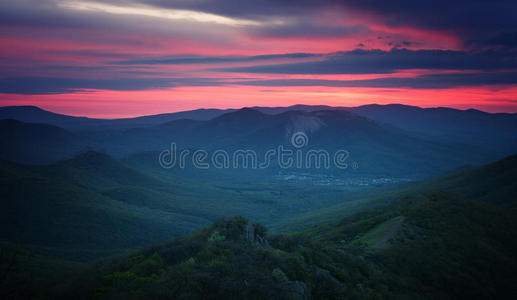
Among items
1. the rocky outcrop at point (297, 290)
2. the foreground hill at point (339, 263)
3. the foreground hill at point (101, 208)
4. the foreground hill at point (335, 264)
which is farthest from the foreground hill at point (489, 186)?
the rocky outcrop at point (297, 290)

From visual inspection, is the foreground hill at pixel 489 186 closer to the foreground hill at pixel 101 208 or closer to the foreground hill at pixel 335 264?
the foreground hill at pixel 335 264

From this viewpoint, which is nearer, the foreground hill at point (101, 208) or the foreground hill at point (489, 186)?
the foreground hill at point (489, 186)

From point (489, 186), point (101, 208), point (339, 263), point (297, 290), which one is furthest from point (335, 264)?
point (101, 208)

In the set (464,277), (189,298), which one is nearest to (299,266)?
(189,298)

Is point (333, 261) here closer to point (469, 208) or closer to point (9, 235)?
point (469, 208)

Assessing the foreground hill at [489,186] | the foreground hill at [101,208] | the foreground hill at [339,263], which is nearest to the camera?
the foreground hill at [339,263]

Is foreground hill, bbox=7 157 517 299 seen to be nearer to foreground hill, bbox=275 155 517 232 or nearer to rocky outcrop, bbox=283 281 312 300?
rocky outcrop, bbox=283 281 312 300

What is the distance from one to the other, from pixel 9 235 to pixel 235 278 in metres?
92.4

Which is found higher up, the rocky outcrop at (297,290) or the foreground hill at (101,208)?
the rocky outcrop at (297,290)

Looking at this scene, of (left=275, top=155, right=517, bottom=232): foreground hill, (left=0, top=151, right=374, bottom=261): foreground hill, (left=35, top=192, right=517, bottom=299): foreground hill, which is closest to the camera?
(left=35, top=192, right=517, bottom=299): foreground hill

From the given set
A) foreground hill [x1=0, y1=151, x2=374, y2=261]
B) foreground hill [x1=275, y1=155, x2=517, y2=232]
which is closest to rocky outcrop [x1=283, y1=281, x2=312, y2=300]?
foreground hill [x1=0, y1=151, x2=374, y2=261]

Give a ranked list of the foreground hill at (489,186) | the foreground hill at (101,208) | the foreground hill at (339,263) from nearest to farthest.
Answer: the foreground hill at (339,263)
the foreground hill at (489,186)
the foreground hill at (101,208)

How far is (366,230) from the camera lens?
49438mm

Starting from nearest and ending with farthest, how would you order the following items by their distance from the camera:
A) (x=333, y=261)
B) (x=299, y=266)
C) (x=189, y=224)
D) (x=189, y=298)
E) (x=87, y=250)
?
(x=189, y=298) → (x=299, y=266) → (x=333, y=261) → (x=87, y=250) → (x=189, y=224)
